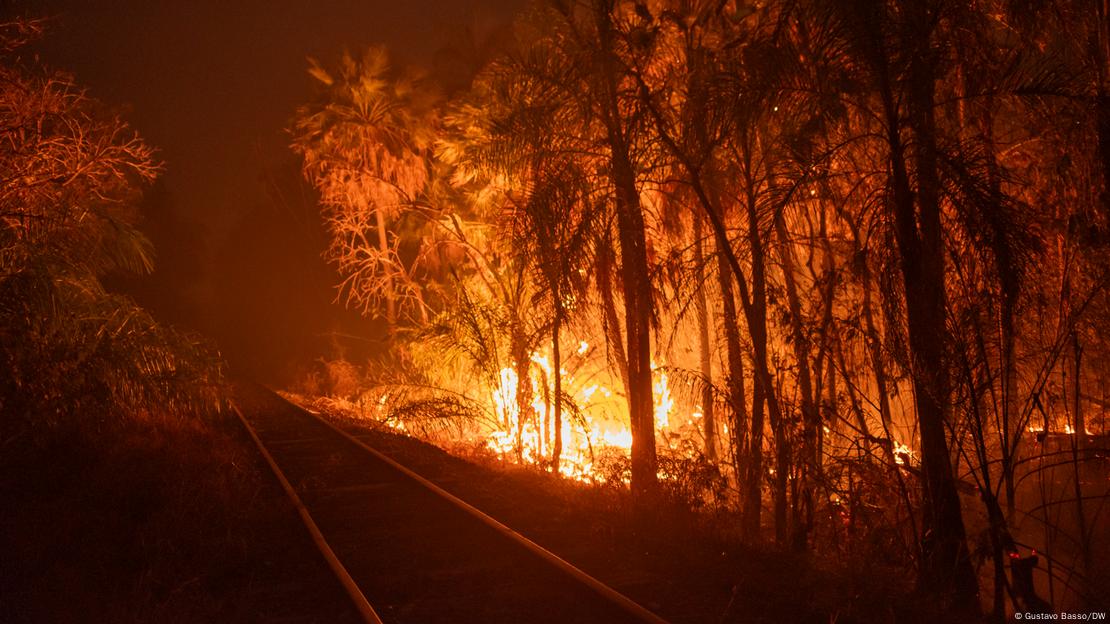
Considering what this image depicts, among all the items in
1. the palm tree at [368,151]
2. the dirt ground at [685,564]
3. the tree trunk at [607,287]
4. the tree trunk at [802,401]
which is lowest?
the dirt ground at [685,564]

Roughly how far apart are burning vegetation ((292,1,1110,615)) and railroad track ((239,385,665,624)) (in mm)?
2350

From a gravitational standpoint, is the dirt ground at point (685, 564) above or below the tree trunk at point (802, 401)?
below

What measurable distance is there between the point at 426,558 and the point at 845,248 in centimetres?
640

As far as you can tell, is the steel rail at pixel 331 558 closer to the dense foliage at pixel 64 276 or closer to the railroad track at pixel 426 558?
the railroad track at pixel 426 558

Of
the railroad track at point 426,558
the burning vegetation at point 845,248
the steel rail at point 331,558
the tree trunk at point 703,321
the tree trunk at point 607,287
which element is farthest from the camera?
the tree trunk at point 607,287

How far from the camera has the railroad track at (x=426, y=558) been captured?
564 centimetres

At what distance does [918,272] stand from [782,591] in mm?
3018

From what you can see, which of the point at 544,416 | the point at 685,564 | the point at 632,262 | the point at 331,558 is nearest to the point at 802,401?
the point at 685,564

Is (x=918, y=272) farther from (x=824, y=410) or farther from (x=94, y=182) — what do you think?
(x=94, y=182)

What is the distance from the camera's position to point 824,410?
816 cm

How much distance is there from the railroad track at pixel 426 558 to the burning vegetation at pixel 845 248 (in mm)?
2350

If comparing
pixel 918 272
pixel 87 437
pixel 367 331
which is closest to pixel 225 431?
pixel 87 437

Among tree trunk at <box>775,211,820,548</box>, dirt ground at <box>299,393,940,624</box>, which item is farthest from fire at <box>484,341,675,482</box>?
tree trunk at <box>775,211,820,548</box>

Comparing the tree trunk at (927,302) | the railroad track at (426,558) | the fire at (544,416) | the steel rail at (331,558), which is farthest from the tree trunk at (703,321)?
the steel rail at (331,558)
